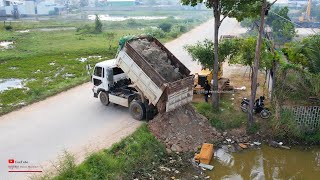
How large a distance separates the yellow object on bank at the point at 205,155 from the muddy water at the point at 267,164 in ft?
1.08

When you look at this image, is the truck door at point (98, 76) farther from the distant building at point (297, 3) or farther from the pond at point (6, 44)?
the distant building at point (297, 3)

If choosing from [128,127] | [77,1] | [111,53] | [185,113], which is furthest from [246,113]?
[77,1]

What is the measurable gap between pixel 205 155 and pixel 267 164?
2.21m

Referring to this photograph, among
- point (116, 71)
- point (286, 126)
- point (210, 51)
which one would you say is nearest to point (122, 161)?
point (116, 71)

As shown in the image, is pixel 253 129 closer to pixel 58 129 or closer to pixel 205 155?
pixel 205 155

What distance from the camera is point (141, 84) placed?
1285 centimetres

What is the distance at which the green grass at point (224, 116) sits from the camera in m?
13.3

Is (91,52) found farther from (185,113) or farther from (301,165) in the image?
(301,165)

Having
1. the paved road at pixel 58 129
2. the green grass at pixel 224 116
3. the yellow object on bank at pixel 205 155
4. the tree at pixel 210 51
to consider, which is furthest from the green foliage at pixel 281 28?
the yellow object on bank at pixel 205 155

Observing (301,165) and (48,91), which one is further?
(48,91)

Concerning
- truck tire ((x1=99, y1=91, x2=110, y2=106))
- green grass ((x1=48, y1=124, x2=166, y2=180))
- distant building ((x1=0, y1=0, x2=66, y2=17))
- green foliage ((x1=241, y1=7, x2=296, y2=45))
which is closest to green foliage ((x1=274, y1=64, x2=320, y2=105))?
green grass ((x1=48, y1=124, x2=166, y2=180))

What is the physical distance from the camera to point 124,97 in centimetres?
Result: 1402

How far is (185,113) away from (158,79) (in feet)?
6.12

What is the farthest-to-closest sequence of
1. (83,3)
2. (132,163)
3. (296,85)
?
1. (83,3)
2. (296,85)
3. (132,163)
